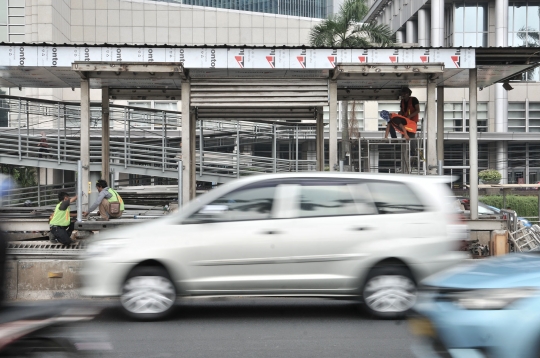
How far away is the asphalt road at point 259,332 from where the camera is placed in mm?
6973

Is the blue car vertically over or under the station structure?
under

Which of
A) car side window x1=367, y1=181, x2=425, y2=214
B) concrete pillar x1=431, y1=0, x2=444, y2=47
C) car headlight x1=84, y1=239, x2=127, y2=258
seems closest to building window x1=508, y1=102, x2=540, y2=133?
concrete pillar x1=431, y1=0, x2=444, y2=47

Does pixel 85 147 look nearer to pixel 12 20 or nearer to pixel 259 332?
pixel 259 332

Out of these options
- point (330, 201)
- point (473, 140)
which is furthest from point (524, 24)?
point (330, 201)

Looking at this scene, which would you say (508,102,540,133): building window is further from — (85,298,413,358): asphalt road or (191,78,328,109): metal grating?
(85,298,413,358): asphalt road

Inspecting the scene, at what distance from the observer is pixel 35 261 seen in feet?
35.1

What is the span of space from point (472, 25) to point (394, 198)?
41.0 meters

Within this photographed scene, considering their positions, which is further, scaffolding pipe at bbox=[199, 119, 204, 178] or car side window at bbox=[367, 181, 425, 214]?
scaffolding pipe at bbox=[199, 119, 204, 178]

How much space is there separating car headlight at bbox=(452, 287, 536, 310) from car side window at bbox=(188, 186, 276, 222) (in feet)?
11.7

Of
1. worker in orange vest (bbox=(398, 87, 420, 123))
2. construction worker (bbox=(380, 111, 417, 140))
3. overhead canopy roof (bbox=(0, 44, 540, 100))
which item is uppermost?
overhead canopy roof (bbox=(0, 44, 540, 100))

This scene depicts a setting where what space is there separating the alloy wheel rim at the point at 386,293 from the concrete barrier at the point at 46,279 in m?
4.65

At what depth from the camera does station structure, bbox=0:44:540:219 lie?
13578 mm

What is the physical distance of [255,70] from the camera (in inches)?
548

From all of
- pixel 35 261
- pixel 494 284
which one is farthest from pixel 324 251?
pixel 35 261
